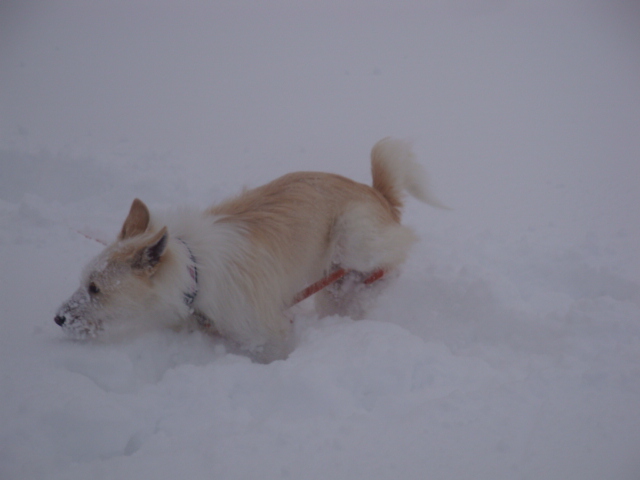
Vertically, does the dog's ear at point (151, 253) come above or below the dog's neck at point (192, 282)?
above

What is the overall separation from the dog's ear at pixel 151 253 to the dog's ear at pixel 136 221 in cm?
22

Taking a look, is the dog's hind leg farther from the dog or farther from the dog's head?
the dog's head

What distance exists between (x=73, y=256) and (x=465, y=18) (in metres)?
9.61

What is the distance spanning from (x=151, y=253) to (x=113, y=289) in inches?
12.0

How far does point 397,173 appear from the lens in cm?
310

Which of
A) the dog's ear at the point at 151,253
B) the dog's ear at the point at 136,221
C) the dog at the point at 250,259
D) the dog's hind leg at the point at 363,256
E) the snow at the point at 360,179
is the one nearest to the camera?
the snow at the point at 360,179

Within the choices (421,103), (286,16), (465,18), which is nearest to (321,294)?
(421,103)

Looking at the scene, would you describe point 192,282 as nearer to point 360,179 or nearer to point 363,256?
point 363,256

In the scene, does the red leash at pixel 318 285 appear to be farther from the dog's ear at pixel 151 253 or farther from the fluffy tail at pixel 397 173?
the dog's ear at pixel 151 253

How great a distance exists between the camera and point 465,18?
9336mm

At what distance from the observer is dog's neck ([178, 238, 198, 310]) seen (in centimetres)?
235

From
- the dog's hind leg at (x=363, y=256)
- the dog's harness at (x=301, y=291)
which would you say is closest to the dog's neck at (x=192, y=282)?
the dog's harness at (x=301, y=291)

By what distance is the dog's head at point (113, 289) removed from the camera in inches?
87.4

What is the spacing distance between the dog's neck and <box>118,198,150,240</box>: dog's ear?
0.72 ft
